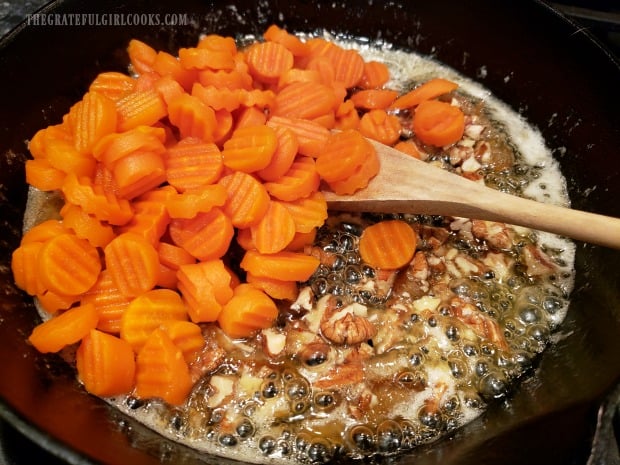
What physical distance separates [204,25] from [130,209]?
1150 millimetres

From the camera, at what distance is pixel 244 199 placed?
1742 mm

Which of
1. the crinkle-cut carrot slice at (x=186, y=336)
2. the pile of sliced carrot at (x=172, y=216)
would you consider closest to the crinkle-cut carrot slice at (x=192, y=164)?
the pile of sliced carrot at (x=172, y=216)

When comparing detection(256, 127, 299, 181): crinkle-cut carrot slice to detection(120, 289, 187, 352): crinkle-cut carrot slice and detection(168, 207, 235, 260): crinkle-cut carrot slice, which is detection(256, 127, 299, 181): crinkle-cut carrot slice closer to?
detection(168, 207, 235, 260): crinkle-cut carrot slice

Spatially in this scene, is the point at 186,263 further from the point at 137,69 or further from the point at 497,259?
the point at 497,259

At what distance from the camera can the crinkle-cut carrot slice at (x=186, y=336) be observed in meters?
1.62

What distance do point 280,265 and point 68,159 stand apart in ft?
2.52

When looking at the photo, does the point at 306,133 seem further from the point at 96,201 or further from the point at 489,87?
the point at 489,87

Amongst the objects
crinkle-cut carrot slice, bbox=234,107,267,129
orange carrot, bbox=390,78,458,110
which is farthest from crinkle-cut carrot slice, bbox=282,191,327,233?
orange carrot, bbox=390,78,458,110

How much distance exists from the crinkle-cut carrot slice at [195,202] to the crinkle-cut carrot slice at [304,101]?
1.61 feet

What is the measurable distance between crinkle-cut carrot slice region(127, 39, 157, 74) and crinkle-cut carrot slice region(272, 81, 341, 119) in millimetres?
614

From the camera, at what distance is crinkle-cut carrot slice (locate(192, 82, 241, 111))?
72.4 inches

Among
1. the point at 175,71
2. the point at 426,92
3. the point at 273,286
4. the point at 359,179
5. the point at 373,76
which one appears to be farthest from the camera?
the point at 373,76

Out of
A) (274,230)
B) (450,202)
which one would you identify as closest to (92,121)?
(274,230)

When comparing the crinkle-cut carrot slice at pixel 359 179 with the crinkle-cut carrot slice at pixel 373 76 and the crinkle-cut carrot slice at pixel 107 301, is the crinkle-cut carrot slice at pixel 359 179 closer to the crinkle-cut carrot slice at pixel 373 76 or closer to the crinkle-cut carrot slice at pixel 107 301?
the crinkle-cut carrot slice at pixel 373 76
